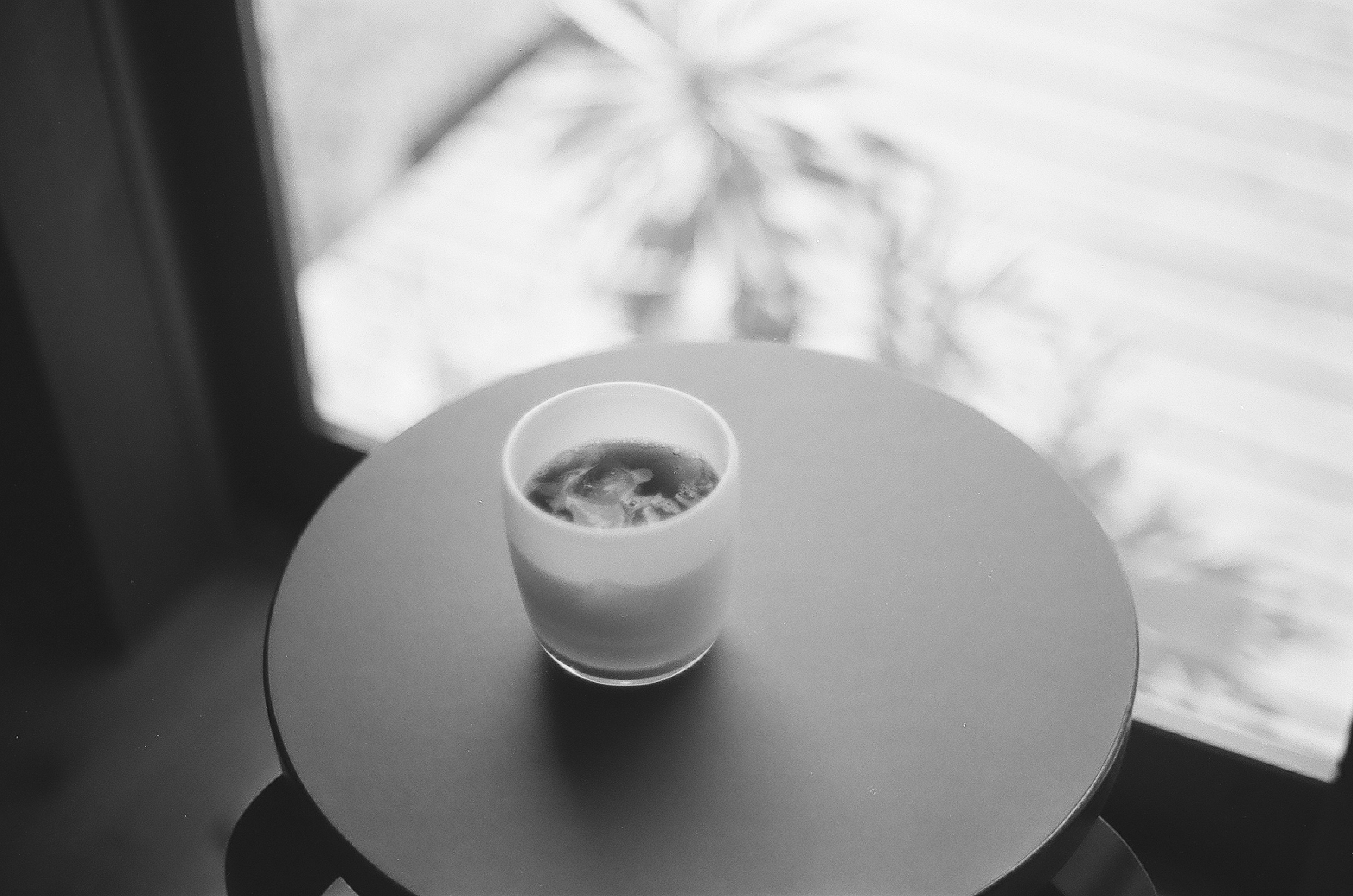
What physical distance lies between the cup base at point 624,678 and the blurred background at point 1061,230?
64cm

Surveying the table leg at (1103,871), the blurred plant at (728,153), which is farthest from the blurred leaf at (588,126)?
the table leg at (1103,871)

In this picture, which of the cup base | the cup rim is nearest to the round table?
the cup base

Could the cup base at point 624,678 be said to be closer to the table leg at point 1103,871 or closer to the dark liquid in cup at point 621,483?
the dark liquid in cup at point 621,483

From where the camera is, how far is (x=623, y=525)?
73 cm

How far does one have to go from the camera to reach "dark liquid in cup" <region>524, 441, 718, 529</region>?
734mm

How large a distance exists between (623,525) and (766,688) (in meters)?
0.13

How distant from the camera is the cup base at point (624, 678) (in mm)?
760

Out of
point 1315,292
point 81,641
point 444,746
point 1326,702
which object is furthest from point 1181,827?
point 81,641

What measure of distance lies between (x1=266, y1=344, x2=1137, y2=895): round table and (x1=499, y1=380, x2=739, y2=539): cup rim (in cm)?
12

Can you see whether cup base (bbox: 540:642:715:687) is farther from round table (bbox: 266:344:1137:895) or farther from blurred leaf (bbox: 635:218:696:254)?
blurred leaf (bbox: 635:218:696:254)

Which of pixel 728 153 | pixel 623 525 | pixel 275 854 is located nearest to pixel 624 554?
pixel 623 525

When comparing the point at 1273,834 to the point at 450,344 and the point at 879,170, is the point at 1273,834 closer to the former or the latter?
the point at 879,170

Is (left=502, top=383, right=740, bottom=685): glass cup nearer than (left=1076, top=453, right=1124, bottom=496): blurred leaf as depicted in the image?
Yes

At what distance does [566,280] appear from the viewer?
168 cm
